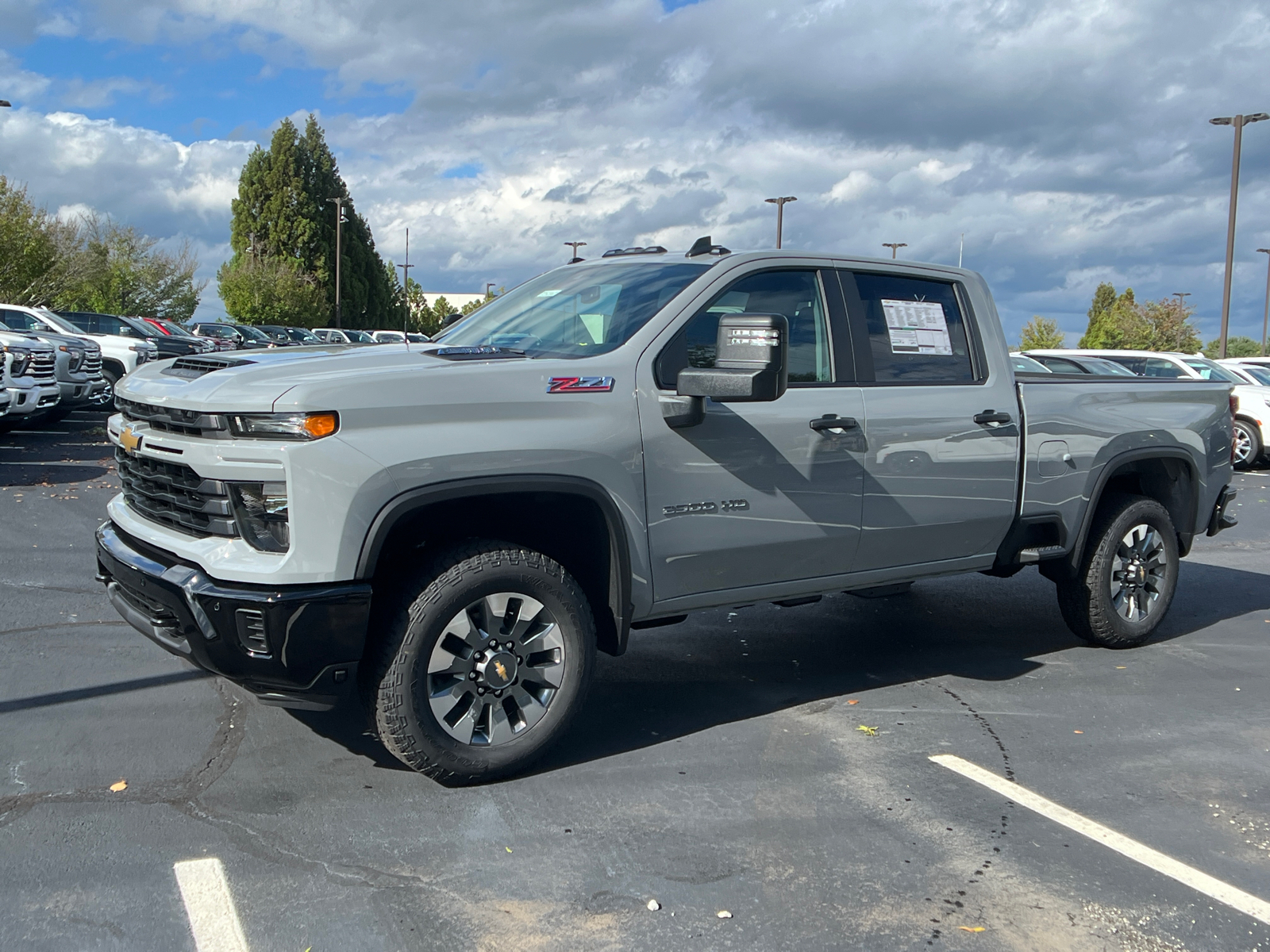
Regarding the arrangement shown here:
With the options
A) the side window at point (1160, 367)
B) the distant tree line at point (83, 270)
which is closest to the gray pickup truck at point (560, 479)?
the side window at point (1160, 367)

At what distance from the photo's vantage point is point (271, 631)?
11.4ft

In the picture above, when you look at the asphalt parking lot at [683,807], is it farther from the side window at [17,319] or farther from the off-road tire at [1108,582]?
the side window at [17,319]

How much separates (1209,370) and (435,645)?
643 inches

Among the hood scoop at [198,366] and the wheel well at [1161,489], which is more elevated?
the hood scoop at [198,366]

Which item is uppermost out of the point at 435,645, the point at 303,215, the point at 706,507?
the point at 303,215

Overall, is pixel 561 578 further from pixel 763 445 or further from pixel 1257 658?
pixel 1257 658

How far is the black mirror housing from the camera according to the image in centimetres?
388

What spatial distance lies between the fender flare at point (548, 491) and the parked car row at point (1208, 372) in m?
13.0

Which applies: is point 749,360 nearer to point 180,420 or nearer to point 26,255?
point 180,420

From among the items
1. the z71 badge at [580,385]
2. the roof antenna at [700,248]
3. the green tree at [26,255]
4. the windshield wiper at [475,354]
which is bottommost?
the z71 badge at [580,385]

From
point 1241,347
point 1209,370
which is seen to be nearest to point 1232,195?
point 1209,370

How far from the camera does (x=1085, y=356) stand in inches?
666

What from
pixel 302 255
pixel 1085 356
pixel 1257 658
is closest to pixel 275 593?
pixel 1257 658

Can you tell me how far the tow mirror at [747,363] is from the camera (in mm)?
3885
